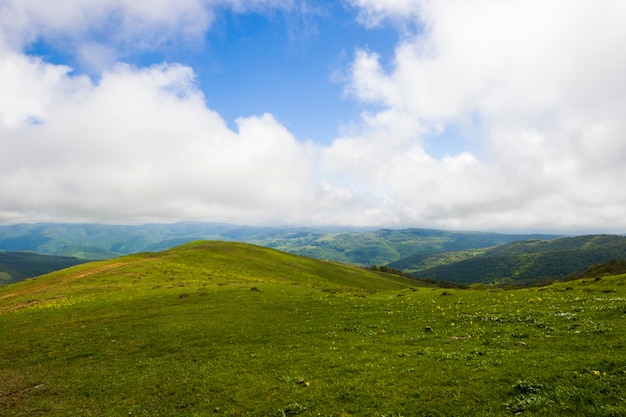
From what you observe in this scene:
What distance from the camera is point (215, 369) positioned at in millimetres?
22562

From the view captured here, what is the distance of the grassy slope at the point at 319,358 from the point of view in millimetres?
14406

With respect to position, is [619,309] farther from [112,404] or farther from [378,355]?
[112,404]

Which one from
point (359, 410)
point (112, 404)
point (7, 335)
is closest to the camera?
point (359, 410)

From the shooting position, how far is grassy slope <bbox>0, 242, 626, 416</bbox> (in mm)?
14406

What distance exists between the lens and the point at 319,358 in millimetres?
22484

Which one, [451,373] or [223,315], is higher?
[451,373]

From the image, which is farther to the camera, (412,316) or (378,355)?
(412,316)

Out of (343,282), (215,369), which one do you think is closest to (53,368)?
(215,369)

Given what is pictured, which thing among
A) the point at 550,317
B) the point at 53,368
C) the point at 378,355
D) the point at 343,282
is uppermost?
the point at 550,317

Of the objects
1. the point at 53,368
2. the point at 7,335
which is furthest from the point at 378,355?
the point at 7,335

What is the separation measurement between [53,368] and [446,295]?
4818cm

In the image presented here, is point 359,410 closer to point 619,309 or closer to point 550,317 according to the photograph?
point 550,317

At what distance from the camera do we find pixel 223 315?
39469 millimetres

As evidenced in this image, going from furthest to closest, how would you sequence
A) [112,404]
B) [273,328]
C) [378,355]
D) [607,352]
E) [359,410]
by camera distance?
[273,328], [378,355], [112,404], [607,352], [359,410]
